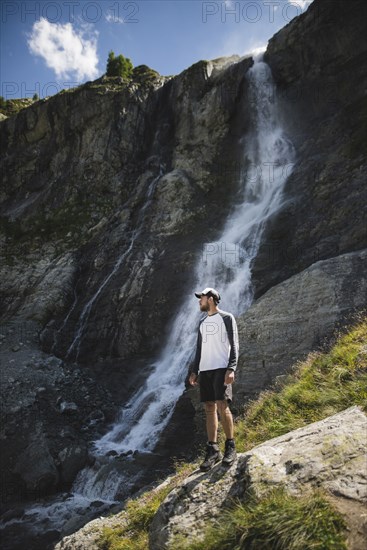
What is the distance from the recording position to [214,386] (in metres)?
5.78

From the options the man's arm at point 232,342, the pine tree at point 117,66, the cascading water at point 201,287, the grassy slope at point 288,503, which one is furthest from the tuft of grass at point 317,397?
the pine tree at point 117,66

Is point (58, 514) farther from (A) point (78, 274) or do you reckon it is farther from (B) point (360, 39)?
(B) point (360, 39)

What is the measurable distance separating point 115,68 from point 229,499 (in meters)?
54.0

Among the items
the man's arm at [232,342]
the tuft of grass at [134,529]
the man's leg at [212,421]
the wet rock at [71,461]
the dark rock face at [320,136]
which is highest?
the dark rock face at [320,136]

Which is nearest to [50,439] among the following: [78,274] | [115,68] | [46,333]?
[46,333]

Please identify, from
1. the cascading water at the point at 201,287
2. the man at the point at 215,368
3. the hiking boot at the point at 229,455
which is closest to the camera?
the hiking boot at the point at 229,455

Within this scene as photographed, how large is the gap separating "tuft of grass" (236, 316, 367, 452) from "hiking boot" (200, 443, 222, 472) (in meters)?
1.44

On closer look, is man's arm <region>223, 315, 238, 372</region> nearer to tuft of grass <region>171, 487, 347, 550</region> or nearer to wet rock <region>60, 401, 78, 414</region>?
tuft of grass <region>171, 487, 347, 550</region>

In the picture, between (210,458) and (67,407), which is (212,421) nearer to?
(210,458)

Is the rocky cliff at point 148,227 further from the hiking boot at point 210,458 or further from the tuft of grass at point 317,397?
the hiking boot at point 210,458

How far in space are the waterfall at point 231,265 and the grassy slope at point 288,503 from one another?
797 cm

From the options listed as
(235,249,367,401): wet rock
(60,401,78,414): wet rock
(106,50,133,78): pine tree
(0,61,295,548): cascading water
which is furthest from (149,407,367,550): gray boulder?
(106,50,133,78): pine tree

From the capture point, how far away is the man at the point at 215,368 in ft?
18.5

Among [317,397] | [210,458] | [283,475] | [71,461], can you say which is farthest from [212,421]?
[71,461]
